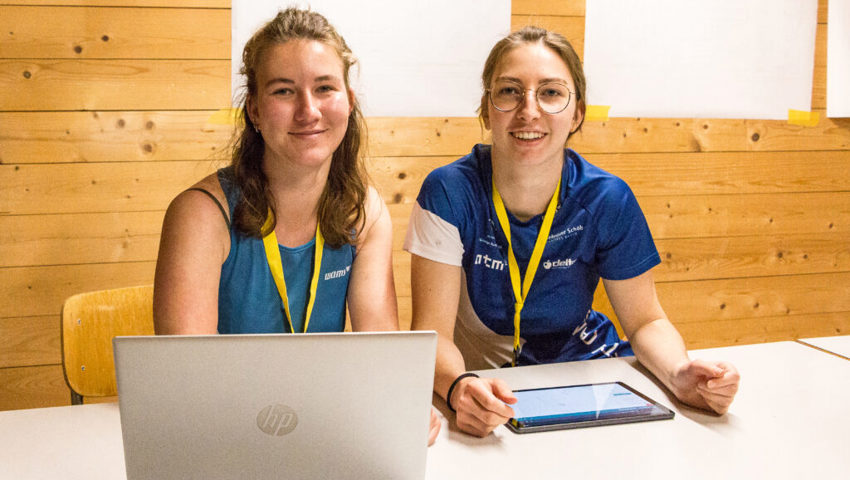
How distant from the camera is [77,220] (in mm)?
2354

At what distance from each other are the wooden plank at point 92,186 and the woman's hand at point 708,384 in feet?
5.51

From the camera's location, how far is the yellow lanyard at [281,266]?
61.2 inches

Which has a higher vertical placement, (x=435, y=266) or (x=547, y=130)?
(x=547, y=130)

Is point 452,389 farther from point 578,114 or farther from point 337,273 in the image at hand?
point 578,114

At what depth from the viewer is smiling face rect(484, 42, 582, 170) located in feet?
5.38

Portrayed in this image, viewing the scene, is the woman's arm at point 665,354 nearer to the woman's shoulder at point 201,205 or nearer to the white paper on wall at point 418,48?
the woman's shoulder at point 201,205

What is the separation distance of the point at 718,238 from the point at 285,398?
2.54m

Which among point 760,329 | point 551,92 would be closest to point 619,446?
point 551,92

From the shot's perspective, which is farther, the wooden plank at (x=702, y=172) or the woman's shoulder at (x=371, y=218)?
the wooden plank at (x=702, y=172)

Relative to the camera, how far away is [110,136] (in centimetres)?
234

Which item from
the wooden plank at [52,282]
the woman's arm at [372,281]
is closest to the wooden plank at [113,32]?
the wooden plank at [52,282]

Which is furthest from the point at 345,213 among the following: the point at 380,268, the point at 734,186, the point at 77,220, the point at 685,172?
the point at 734,186

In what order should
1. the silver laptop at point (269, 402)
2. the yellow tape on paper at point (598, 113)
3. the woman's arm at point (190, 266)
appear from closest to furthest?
the silver laptop at point (269, 402) < the woman's arm at point (190, 266) < the yellow tape on paper at point (598, 113)

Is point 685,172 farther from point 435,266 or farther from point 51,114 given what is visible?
point 51,114
